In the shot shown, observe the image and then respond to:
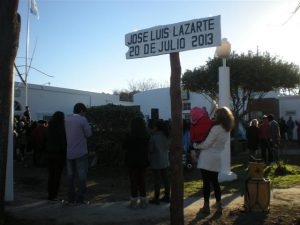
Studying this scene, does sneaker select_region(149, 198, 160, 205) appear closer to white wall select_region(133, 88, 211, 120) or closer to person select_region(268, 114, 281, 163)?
person select_region(268, 114, 281, 163)

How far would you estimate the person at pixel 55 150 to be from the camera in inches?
360

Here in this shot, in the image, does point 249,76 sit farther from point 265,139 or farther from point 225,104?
point 225,104

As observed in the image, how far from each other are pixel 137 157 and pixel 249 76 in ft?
47.8

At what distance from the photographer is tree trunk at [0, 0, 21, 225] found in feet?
21.2

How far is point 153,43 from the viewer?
19.9ft

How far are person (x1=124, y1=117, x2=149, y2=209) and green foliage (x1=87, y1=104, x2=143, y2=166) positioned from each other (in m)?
5.27

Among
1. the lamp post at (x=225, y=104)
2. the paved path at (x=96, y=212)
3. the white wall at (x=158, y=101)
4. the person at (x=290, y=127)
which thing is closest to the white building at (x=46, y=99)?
the white wall at (x=158, y=101)

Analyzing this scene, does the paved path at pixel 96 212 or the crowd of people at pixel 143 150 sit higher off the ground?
the crowd of people at pixel 143 150

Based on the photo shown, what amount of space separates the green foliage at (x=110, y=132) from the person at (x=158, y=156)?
494 centimetres

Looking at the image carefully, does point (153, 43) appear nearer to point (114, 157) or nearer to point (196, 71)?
point (114, 157)

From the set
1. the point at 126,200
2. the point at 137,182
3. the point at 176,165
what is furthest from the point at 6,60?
the point at 126,200

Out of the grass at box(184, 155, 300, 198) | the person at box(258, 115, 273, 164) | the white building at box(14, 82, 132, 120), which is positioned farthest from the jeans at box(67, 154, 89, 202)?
the white building at box(14, 82, 132, 120)

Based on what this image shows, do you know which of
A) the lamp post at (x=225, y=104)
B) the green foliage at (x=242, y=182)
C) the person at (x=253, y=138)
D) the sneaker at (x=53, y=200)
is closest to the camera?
the sneaker at (x=53, y=200)

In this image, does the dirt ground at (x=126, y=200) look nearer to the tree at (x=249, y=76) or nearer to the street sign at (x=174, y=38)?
the street sign at (x=174, y=38)
